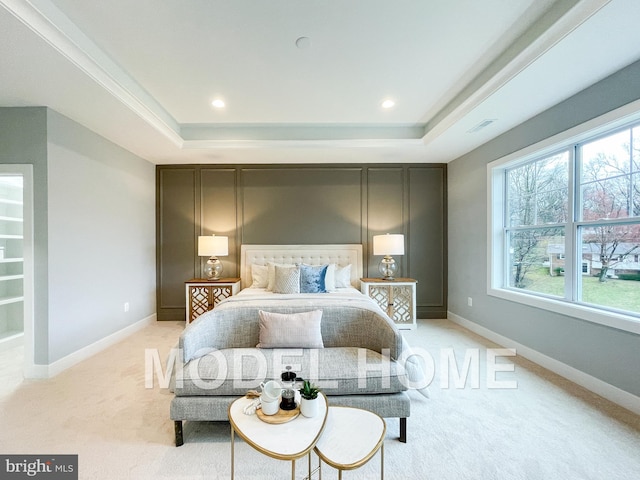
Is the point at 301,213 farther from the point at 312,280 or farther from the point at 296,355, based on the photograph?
the point at 296,355

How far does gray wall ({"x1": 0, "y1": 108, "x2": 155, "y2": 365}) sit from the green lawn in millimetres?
5028

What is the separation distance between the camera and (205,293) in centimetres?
412

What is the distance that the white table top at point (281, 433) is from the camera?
1152 millimetres

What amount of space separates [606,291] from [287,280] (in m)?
3.22

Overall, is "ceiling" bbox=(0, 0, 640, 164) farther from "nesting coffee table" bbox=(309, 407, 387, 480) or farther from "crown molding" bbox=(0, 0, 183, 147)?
"nesting coffee table" bbox=(309, 407, 387, 480)

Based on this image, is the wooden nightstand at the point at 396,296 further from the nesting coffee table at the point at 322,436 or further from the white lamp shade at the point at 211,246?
the nesting coffee table at the point at 322,436

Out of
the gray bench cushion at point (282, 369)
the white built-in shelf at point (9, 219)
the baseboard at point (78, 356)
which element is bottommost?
the baseboard at point (78, 356)

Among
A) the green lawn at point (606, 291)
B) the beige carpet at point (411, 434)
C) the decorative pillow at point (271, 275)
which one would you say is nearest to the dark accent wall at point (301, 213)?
the decorative pillow at point (271, 275)

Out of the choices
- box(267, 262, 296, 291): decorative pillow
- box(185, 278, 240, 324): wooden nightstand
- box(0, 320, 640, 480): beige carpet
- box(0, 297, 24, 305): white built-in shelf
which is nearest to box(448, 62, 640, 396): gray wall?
box(0, 320, 640, 480): beige carpet

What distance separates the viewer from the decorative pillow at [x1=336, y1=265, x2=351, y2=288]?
4.23 metres

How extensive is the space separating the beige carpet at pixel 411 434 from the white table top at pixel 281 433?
44 centimetres

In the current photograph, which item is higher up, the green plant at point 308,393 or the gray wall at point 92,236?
the gray wall at point 92,236

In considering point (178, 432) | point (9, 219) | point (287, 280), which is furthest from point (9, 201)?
point (178, 432)

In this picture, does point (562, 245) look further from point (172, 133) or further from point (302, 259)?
point (172, 133)
